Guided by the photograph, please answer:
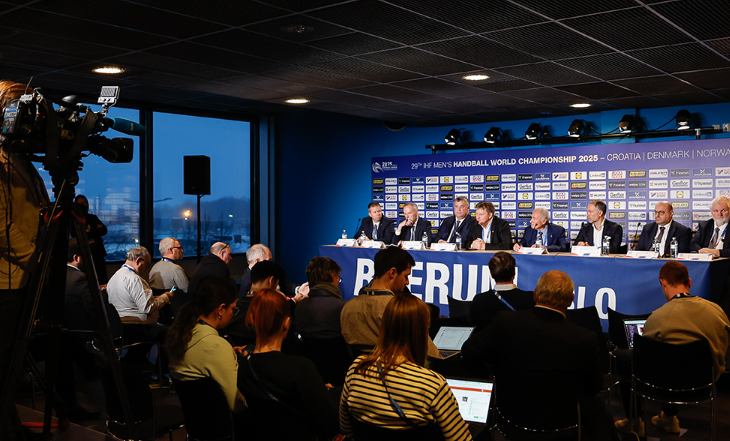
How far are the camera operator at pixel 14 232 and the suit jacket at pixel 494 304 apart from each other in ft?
8.32

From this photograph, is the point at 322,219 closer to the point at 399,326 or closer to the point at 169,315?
the point at 169,315

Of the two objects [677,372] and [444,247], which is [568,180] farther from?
[677,372]

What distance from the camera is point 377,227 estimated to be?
830 centimetres

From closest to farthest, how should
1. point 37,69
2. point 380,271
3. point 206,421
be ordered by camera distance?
point 206,421, point 380,271, point 37,69

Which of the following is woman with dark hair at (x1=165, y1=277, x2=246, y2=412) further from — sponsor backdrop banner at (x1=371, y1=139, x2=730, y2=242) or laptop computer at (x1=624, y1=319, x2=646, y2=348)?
sponsor backdrop banner at (x1=371, y1=139, x2=730, y2=242)

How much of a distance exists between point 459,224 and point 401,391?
5.94 meters

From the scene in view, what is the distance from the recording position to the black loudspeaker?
8141 millimetres

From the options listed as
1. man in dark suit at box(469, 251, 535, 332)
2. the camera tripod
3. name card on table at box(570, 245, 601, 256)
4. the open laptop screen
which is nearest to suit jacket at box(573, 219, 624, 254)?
name card on table at box(570, 245, 601, 256)

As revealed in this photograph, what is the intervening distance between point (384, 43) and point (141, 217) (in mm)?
5127

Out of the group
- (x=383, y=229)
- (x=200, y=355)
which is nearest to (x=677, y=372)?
(x=200, y=355)

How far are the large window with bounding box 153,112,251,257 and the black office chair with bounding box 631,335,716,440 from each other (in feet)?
23.7

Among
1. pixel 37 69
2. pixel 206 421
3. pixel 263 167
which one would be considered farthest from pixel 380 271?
pixel 263 167

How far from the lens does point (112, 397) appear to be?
2.79 m

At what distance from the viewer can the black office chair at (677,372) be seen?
336cm
